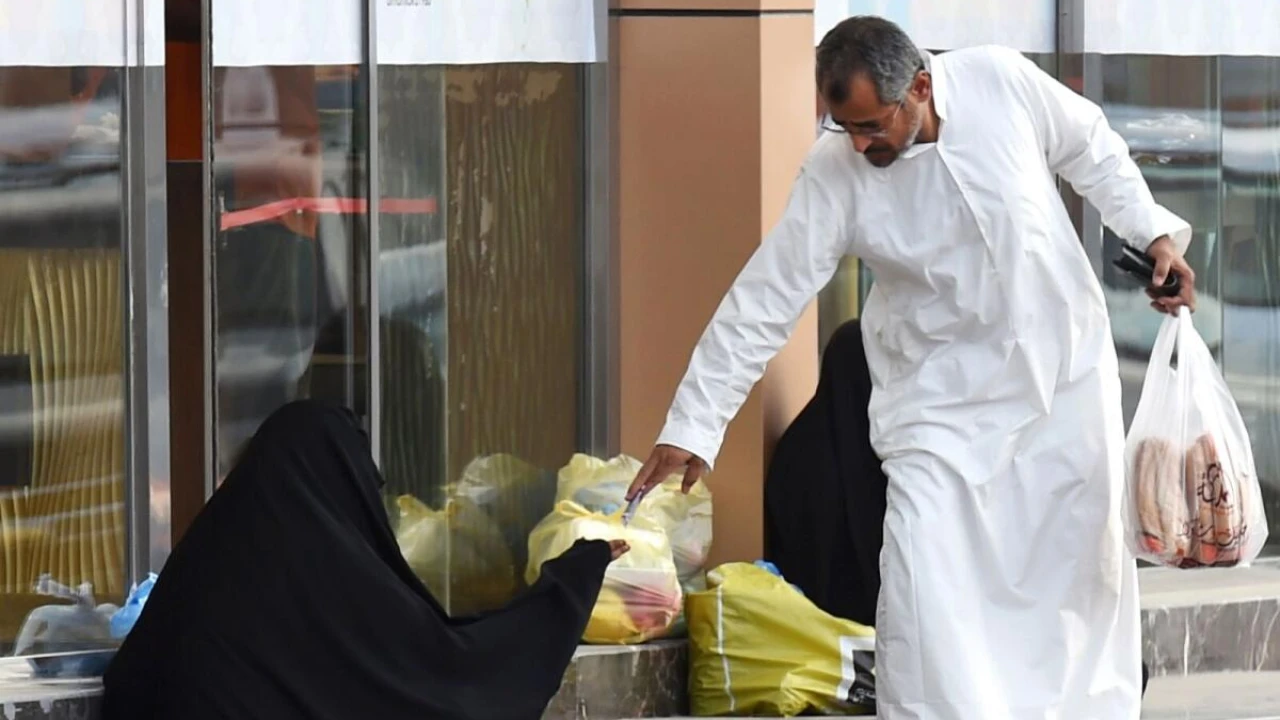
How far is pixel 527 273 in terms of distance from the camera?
665 centimetres

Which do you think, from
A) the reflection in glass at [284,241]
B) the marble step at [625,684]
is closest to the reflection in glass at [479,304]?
the reflection in glass at [284,241]

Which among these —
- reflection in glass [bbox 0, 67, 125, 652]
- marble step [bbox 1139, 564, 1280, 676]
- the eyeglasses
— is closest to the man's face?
the eyeglasses

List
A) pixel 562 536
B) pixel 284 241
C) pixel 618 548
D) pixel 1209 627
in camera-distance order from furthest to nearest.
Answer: pixel 1209 627
pixel 562 536
pixel 284 241
pixel 618 548

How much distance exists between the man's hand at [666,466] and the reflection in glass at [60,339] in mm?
1621

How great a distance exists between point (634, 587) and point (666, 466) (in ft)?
4.28

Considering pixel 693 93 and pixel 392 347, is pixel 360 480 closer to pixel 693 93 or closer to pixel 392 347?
pixel 392 347

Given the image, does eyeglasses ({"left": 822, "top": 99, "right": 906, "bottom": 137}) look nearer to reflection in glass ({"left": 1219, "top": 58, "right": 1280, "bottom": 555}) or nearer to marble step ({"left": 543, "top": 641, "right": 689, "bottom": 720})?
marble step ({"left": 543, "top": 641, "right": 689, "bottom": 720})

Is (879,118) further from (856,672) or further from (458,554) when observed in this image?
(458,554)

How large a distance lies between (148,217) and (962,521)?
2191 millimetres

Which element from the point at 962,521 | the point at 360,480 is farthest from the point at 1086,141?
the point at 360,480

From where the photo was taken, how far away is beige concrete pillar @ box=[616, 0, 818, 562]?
652cm

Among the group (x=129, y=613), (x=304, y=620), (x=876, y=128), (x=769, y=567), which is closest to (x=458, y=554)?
(x=769, y=567)

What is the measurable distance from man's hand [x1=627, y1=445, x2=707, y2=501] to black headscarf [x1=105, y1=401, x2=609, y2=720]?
505mm

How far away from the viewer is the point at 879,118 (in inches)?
185
